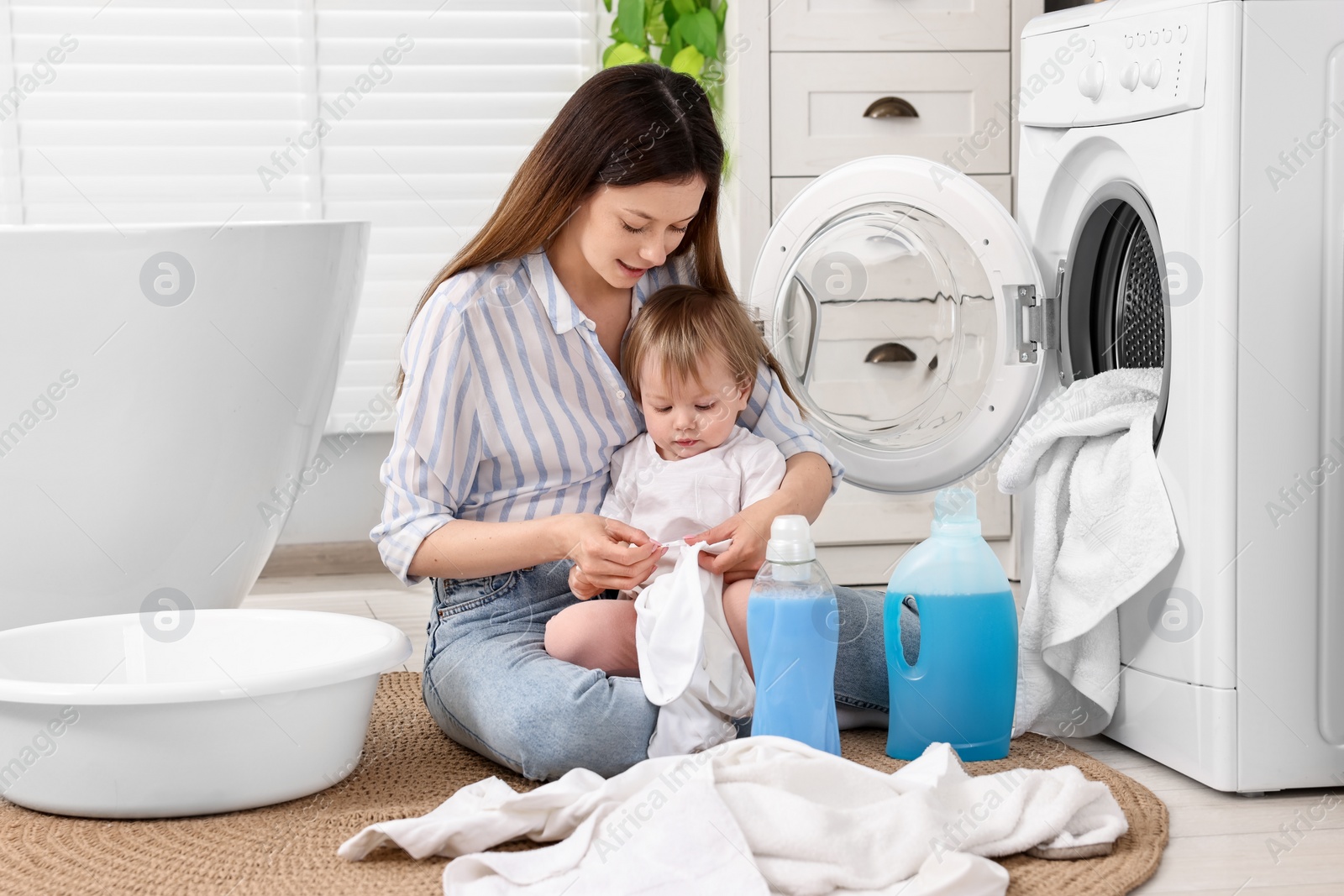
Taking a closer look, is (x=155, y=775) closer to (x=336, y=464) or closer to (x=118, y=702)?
(x=118, y=702)

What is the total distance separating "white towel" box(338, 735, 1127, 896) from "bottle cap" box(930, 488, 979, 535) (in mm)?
278

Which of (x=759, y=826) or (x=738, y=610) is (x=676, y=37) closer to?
(x=738, y=610)

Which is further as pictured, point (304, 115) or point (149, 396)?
point (304, 115)

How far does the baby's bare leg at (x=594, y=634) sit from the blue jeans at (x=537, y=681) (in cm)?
3

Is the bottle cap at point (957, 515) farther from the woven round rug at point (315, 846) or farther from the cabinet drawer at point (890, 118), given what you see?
the cabinet drawer at point (890, 118)

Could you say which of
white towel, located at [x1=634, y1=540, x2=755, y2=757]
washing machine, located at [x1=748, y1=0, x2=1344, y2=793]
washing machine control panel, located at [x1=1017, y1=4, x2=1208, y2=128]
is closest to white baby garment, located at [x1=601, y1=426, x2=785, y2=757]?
white towel, located at [x1=634, y1=540, x2=755, y2=757]

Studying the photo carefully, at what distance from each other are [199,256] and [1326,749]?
1450 mm

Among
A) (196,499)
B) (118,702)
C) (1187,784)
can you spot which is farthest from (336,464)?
(1187,784)

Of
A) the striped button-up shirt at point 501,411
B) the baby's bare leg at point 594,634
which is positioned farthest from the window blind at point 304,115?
the baby's bare leg at point 594,634

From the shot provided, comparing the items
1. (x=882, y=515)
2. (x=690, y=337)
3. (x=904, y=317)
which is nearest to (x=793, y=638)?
(x=690, y=337)

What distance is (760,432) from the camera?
1.60 meters

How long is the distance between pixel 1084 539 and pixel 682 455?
0.46 meters

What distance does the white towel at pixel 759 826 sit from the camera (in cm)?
105

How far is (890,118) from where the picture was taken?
2.34 m
